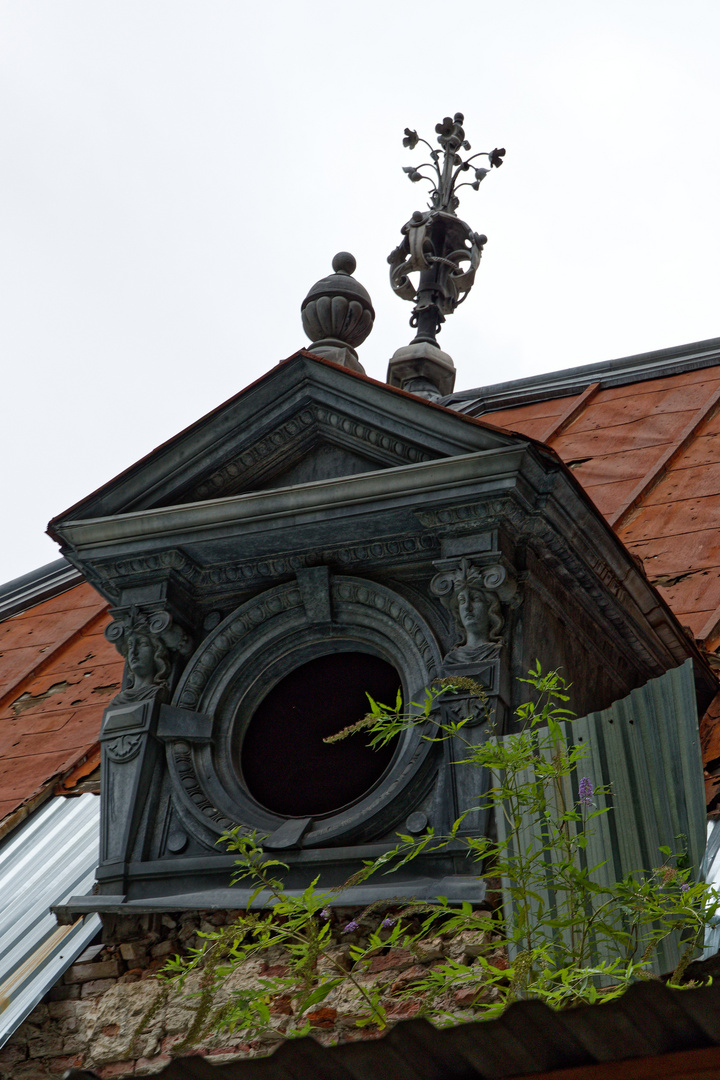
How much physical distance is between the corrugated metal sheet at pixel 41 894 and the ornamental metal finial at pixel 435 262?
5.85 metres

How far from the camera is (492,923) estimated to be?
4246 millimetres

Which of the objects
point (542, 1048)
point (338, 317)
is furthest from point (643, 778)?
point (338, 317)

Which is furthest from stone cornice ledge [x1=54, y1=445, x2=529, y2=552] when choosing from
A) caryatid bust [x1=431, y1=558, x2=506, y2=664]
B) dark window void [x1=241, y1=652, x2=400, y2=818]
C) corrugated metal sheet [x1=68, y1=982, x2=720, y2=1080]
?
corrugated metal sheet [x1=68, y1=982, x2=720, y2=1080]

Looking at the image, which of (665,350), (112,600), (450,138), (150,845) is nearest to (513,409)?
(665,350)

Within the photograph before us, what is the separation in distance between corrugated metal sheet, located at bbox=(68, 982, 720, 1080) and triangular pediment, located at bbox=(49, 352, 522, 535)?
3.71 m

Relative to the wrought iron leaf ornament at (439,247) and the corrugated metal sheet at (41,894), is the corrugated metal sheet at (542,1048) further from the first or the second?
the wrought iron leaf ornament at (439,247)

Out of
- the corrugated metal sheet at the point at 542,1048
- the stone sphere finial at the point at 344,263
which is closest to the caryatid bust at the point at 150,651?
the stone sphere finial at the point at 344,263

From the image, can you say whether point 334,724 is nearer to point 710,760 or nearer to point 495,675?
point 495,675

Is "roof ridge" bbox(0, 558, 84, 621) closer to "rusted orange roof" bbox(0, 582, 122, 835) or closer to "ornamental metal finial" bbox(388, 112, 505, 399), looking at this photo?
"rusted orange roof" bbox(0, 582, 122, 835)

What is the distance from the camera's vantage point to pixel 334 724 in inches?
229

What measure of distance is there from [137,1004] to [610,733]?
83.7 inches

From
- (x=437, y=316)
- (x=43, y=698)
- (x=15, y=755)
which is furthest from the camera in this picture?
(x=437, y=316)

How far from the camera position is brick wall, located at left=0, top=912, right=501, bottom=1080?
4.92 meters

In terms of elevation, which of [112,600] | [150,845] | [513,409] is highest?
[513,409]
